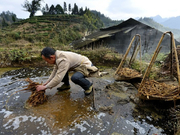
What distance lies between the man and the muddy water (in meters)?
0.49

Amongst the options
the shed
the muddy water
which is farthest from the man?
the shed

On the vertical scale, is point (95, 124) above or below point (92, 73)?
below

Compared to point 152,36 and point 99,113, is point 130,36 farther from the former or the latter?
point 99,113

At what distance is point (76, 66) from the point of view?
9.91ft

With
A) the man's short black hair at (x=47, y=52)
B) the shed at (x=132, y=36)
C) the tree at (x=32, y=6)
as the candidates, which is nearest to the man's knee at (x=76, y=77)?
the man's short black hair at (x=47, y=52)

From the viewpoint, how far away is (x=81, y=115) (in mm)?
2447

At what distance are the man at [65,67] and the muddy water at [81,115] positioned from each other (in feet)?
1.59

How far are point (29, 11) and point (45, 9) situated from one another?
25.9 ft

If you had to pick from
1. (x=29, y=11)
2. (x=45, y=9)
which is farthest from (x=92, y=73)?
(x=45, y=9)

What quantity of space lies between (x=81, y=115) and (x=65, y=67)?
3.66 feet

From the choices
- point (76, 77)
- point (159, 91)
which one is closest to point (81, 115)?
point (76, 77)

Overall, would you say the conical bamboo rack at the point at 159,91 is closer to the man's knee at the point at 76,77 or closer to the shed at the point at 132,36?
the man's knee at the point at 76,77

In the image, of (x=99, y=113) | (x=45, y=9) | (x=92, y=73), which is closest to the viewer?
(x=99, y=113)

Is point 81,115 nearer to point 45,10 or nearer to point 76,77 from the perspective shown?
point 76,77
